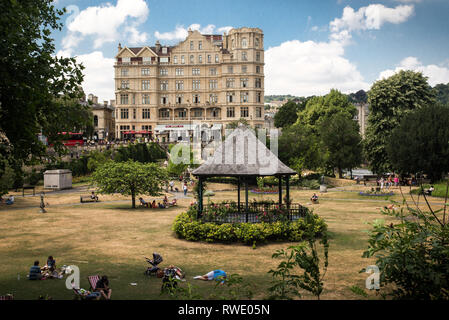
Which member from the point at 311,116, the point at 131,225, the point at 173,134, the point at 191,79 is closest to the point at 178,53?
the point at 191,79

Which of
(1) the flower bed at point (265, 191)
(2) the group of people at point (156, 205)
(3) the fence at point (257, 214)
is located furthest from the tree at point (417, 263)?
(1) the flower bed at point (265, 191)

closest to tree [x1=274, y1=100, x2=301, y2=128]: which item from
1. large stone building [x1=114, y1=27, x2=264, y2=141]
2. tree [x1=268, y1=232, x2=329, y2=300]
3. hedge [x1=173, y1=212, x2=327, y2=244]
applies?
large stone building [x1=114, y1=27, x2=264, y2=141]

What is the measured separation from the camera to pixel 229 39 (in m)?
117

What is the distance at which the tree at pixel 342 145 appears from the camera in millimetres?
69188

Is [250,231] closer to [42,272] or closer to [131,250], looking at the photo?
[131,250]

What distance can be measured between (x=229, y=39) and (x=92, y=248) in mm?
101045

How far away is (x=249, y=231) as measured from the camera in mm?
23828

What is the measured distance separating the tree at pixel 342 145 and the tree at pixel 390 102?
4.04 m

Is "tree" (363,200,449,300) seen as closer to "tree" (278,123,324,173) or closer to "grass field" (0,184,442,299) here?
"grass field" (0,184,442,299)

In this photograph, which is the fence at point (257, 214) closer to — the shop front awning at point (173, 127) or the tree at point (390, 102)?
the tree at point (390, 102)

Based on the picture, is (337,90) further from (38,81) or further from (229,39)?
(38,81)

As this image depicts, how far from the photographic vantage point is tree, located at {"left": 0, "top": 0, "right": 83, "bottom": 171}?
46.5 feet

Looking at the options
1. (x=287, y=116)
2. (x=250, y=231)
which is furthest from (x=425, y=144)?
(x=287, y=116)
